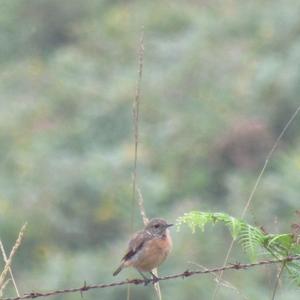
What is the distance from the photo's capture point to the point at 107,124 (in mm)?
27281

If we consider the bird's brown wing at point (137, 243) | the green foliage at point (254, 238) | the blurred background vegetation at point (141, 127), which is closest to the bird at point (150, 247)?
the bird's brown wing at point (137, 243)

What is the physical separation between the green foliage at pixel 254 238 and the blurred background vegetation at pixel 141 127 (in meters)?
8.52

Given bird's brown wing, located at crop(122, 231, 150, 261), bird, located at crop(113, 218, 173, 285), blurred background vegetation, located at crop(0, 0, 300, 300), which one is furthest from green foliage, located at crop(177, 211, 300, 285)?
blurred background vegetation, located at crop(0, 0, 300, 300)

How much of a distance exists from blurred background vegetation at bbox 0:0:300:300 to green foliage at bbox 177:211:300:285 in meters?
8.52

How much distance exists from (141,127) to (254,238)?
21.2 meters

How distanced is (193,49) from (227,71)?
1671mm

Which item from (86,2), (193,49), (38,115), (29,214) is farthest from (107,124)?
(86,2)

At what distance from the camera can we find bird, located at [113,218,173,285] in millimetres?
7965

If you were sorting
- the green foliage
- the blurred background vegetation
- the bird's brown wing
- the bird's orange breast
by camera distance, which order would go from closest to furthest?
the green foliage < the bird's orange breast < the bird's brown wing < the blurred background vegetation

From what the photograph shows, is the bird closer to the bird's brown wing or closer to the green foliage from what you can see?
the bird's brown wing

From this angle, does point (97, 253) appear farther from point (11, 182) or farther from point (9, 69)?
point (9, 69)

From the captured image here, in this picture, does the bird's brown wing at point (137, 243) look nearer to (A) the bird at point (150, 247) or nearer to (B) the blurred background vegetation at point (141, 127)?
(A) the bird at point (150, 247)

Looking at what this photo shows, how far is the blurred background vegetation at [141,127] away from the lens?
18.6 metres

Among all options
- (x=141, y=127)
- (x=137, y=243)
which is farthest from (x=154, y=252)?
(x=141, y=127)
